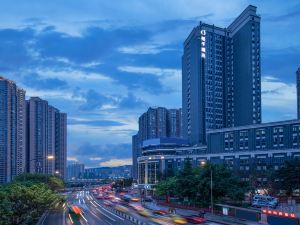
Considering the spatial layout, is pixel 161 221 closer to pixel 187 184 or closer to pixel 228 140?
pixel 187 184

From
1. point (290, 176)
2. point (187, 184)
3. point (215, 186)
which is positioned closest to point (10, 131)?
point (187, 184)

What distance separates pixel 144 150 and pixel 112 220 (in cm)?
11086

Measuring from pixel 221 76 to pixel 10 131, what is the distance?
95.0m

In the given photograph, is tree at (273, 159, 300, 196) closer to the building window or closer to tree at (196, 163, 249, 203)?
tree at (196, 163, 249, 203)

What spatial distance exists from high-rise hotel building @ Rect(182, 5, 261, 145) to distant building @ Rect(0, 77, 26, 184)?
74.2 m

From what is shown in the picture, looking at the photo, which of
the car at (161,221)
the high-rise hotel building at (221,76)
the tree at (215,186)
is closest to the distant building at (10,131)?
the high-rise hotel building at (221,76)

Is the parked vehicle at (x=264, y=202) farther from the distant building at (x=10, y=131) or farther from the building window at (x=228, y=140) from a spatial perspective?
the distant building at (x=10, y=131)

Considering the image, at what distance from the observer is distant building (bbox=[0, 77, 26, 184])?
163 m

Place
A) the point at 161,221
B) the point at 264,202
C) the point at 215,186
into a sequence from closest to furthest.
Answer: the point at 161,221 → the point at 215,186 → the point at 264,202

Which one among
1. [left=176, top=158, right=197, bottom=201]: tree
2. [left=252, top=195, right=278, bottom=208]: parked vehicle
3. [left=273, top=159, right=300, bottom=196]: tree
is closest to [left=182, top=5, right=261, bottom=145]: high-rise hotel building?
[left=273, top=159, right=300, bottom=196]: tree

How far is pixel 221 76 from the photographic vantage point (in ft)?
636

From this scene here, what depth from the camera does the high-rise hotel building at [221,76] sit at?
591ft

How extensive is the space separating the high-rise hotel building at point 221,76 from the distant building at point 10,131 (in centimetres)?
7421

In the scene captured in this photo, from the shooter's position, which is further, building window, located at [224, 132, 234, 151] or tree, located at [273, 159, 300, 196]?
building window, located at [224, 132, 234, 151]
